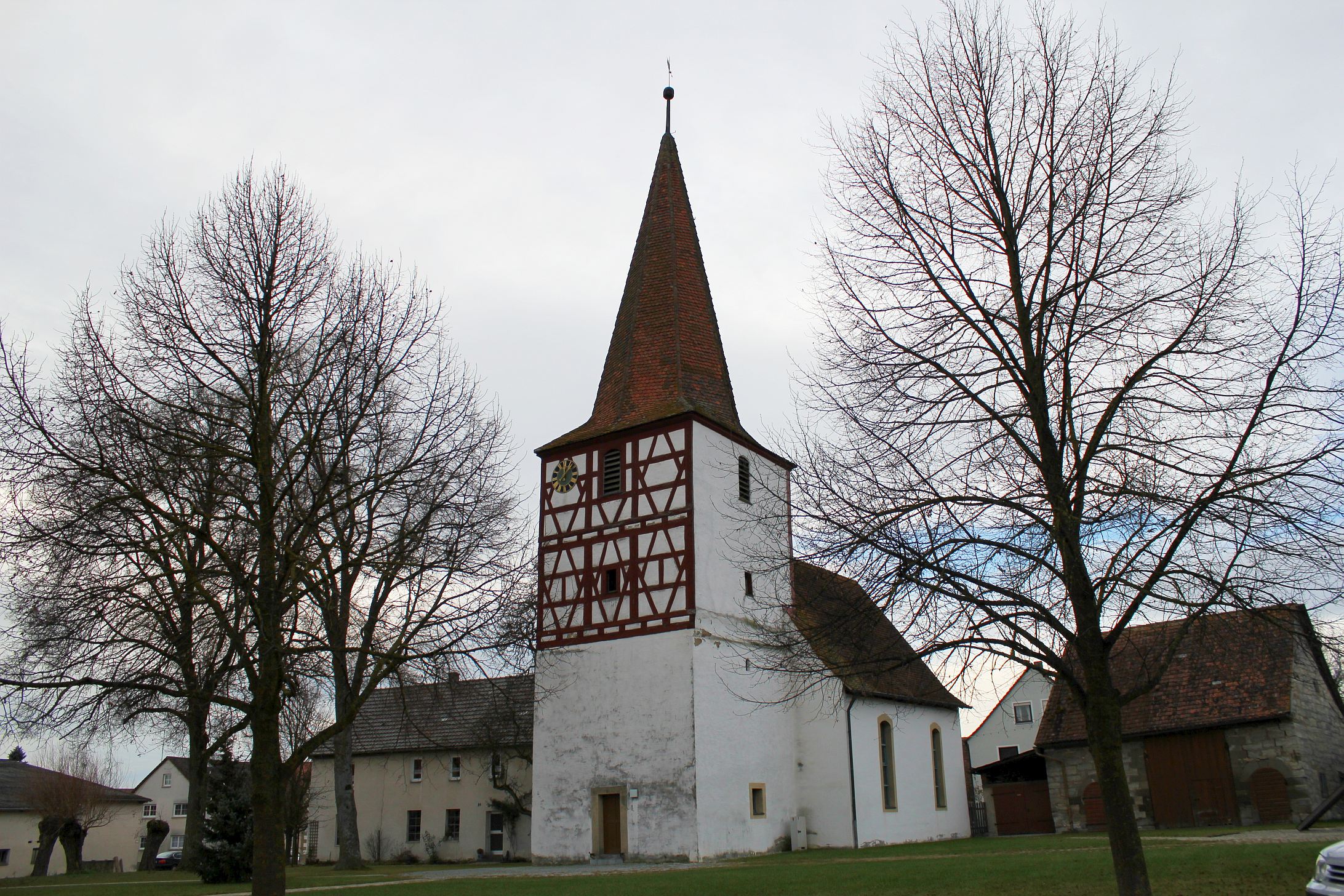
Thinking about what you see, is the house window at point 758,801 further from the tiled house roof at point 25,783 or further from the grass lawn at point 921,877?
the tiled house roof at point 25,783

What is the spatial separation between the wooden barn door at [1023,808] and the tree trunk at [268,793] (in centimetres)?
2625

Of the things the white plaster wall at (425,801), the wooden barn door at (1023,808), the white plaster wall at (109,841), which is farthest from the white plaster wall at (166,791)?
the wooden barn door at (1023,808)

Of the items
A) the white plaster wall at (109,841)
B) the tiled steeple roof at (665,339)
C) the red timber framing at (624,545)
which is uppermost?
the tiled steeple roof at (665,339)

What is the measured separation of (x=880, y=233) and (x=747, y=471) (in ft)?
55.7

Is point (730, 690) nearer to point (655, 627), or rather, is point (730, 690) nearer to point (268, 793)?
point (655, 627)

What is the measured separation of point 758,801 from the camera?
26.5 metres

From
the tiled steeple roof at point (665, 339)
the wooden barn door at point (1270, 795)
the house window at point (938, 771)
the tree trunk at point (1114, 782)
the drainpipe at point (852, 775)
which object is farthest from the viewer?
the house window at point (938, 771)

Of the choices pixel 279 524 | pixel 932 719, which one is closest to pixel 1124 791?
pixel 279 524

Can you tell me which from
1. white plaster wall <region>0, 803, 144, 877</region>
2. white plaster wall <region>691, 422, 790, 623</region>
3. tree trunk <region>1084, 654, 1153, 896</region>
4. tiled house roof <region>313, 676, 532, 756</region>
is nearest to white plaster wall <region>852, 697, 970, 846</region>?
white plaster wall <region>691, 422, 790, 623</region>

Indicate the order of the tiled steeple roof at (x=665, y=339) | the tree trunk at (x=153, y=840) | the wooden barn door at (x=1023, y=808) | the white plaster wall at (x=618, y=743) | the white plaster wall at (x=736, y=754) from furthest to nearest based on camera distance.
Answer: the tree trunk at (x=153, y=840) < the wooden barn door at (x=1023, y=808) < the tiled steeple roof at (x=665, y=339) < the white plaster wall at (x=736, y=754) < the white plaster wall at (x=618, y=743)

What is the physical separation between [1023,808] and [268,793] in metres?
27.2

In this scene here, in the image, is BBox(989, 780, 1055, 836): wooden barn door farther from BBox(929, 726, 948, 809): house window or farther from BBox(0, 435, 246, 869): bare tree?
BBox(0, 435, 246, 869): bare tree

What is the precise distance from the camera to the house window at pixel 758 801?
26219 mm

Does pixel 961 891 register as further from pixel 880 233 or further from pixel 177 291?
pixel 177 291
